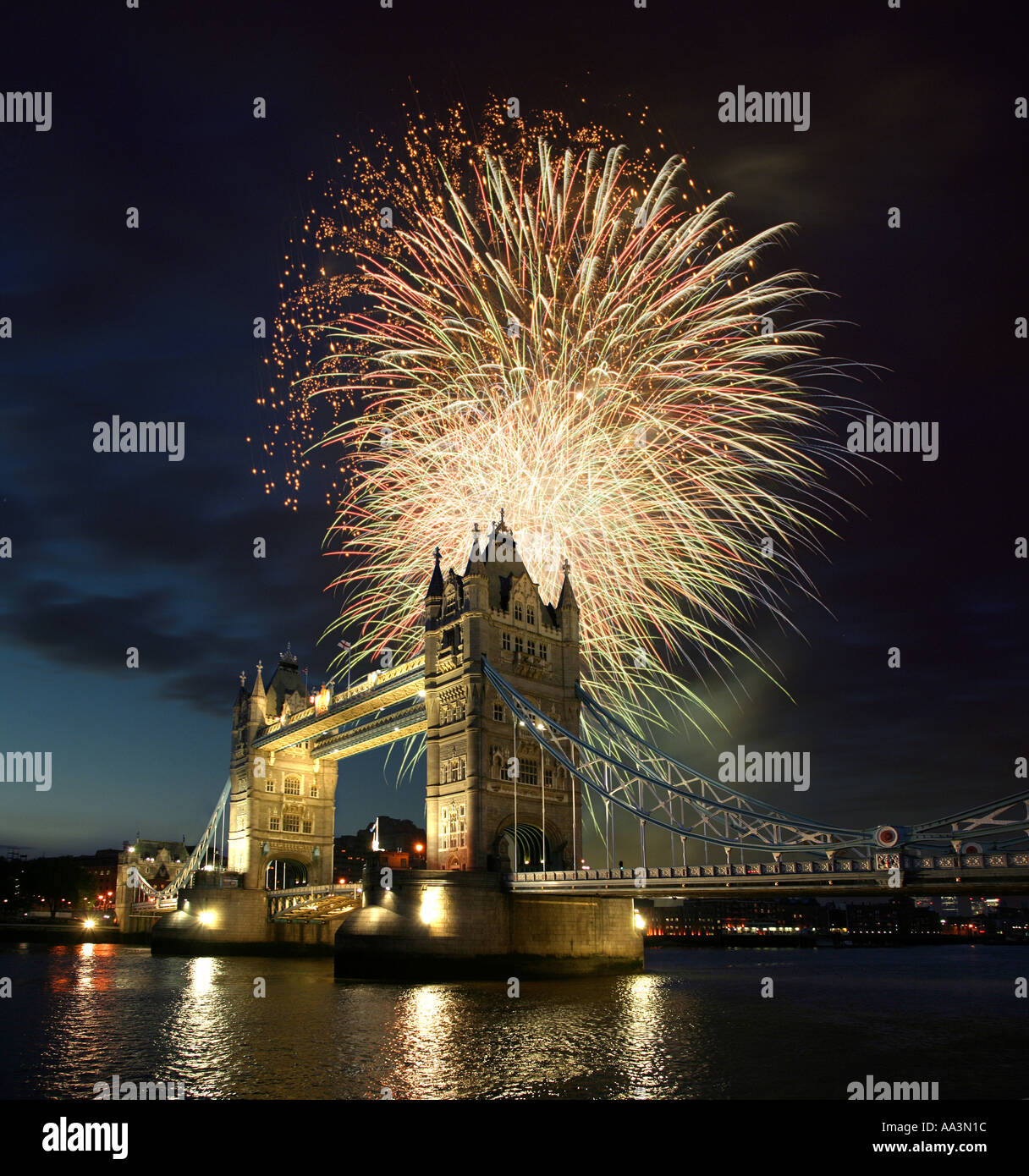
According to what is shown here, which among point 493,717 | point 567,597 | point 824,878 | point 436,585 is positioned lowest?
point 824,878

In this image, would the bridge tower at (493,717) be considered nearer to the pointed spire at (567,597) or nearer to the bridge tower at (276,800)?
the pointed spire at (567,597)

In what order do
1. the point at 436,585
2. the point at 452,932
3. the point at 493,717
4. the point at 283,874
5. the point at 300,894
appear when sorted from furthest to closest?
1. the point at 283,874
2. the point at 300,894
3. the point at 436,585
4. the point at 493,717
5. the point at 452,932

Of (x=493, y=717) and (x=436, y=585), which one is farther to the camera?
(x=436, y=585)

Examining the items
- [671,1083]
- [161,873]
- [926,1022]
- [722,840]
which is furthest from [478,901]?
[161,873]

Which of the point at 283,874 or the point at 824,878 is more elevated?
the point at 824,878

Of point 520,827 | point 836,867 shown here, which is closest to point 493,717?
point 520,827

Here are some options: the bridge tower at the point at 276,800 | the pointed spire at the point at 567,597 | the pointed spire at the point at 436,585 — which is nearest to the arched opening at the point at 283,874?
the bridge tower at the point at 276,800

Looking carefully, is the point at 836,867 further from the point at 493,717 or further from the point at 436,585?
the point at 436,585
